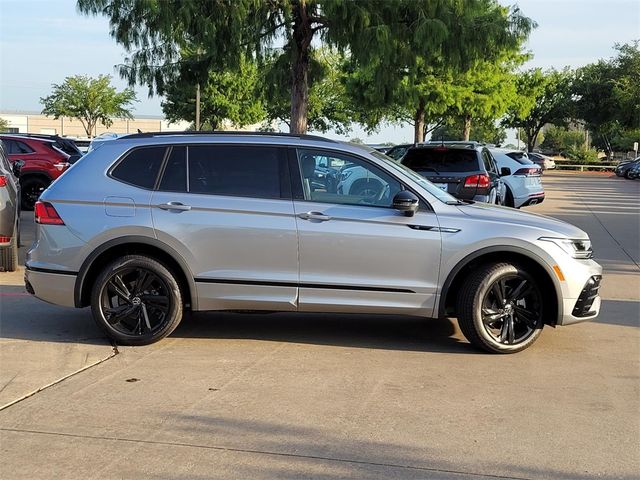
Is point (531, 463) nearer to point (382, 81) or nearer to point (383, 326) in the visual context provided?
point (383, 326)

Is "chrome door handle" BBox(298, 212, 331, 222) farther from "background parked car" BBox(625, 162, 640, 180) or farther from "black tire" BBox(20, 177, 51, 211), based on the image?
"background parked car" BBox(625, 162, 640, 180)

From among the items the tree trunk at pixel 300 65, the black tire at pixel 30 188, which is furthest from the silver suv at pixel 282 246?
the black tire at pixel 30 188

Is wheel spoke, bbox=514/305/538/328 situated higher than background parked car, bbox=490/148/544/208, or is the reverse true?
background parked car, bbox=490/148/544/208

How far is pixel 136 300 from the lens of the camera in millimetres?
6391

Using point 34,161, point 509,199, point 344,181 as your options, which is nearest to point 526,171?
point 509,199

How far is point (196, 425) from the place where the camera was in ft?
15.2

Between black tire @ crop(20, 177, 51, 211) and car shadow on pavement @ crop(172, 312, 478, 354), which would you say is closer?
car shadow on pavement @ crop(172, 312, 478, 354)

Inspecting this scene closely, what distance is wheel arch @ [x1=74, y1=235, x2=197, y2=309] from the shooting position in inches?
248

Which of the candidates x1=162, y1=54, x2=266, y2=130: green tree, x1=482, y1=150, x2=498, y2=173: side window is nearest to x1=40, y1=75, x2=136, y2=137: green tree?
x1=162, y1=54, x2=266, y2=130: green tree

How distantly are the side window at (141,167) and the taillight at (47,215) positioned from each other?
0.59m

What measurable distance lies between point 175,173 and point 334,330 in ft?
6.90

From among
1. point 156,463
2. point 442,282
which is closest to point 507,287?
point 442,282

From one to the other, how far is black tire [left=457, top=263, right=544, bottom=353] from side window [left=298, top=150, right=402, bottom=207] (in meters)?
1.01

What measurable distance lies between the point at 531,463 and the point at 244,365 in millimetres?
2514
